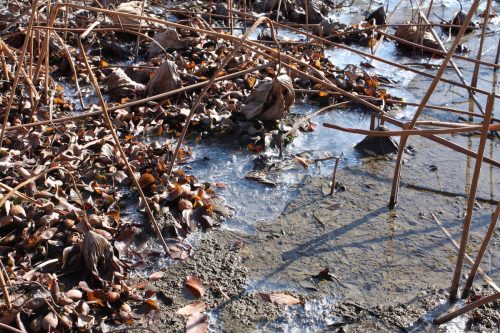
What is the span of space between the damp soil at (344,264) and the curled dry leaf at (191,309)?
3cm

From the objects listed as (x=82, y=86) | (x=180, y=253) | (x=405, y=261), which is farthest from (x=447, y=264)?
(x=82, y=86)

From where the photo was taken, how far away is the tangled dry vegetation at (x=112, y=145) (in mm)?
2428

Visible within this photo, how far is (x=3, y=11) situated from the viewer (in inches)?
211

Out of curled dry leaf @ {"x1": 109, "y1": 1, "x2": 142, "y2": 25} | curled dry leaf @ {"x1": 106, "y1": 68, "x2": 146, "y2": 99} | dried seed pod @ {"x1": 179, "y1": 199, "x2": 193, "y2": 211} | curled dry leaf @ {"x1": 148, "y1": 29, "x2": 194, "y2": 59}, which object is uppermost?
curled dry leaf @ {"x1": 109, "y1": 1, "x2": 142, "y2": 25}

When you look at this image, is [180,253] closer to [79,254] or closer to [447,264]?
[79,254]

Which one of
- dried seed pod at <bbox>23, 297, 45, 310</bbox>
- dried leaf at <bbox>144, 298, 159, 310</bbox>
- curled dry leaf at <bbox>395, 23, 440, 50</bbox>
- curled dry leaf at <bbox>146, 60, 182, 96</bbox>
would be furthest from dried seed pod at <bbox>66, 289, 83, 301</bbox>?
curled dry leaf at <bbox>395, 23, 440, 50</bbox>

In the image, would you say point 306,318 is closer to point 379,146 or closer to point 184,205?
point 184,205

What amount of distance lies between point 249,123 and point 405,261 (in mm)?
1458

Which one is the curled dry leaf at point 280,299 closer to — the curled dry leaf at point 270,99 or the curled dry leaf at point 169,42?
the curled dry leaf at point 270,99

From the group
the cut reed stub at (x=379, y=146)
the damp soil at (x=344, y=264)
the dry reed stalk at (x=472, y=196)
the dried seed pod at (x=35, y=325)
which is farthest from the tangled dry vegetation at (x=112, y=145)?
the dry reed stalk at (x=472, y=196)

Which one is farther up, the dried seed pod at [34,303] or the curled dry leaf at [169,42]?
the curled dry leaf at [169,42]

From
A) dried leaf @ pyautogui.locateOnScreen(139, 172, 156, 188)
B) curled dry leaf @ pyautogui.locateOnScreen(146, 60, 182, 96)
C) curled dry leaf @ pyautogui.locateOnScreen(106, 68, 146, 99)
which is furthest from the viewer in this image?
curled dry leaf @ pyautogui.locateOnScreen(106, 68, 146, 99)

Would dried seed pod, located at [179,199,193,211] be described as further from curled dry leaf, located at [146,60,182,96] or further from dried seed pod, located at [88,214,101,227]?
curled dry leaf, located at [146,60,182,96]

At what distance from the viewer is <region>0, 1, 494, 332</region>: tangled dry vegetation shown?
2.43 meters
